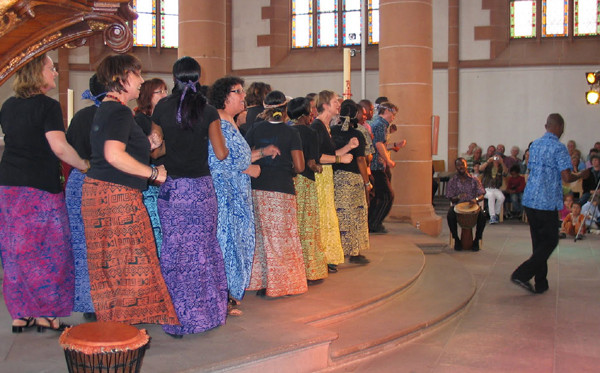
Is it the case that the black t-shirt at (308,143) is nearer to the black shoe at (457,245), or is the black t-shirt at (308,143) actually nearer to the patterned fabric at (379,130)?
the patterned fabric at (379,130)

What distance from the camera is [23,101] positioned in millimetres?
4172

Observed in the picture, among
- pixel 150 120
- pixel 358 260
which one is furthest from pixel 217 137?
pixel 358 260

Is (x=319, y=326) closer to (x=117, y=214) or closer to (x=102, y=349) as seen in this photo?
(x=117, y=214)

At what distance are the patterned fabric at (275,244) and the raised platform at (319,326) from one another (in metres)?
0.14

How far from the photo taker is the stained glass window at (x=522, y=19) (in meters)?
17.6

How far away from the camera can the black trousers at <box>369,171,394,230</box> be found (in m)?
9.37

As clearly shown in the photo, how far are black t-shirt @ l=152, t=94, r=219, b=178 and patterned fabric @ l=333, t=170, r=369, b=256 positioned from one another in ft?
9.40

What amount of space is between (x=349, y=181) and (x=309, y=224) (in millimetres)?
1081

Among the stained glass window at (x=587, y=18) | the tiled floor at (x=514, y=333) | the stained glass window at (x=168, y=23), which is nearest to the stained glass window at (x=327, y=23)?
the stained glass window at (x=168, y=23)

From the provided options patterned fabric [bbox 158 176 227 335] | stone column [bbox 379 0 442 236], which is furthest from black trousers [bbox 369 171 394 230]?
patterned fabric [bbox 158 176 227 335]

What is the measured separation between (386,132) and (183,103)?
17.4 feet

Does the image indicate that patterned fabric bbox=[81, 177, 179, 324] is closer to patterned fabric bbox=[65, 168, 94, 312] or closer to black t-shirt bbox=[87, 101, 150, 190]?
black t-shirt bbox=[87, 101, 150, 190]

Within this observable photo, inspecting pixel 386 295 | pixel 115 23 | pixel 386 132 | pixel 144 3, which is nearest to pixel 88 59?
pixel 144 3

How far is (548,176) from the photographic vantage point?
6.97 metres
